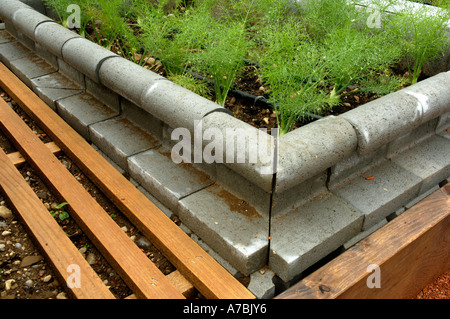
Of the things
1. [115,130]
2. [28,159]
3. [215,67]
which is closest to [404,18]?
[215,67]

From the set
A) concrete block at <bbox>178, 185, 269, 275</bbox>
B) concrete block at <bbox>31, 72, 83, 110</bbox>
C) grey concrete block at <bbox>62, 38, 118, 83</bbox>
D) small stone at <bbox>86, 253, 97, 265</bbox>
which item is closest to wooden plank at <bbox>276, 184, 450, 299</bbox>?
concrete block at <bbox>178, 185, 269, 275</bbox>

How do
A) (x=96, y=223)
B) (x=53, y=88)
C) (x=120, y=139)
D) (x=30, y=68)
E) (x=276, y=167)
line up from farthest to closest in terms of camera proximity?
(x=30, y=68) < (x=53, y=88) < (x=120, y=139) < (x=96, y=223) < (x=276, y=167)

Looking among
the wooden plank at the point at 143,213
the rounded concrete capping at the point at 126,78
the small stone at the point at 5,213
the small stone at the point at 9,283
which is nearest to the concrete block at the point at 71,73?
the wooden plank at the point at 143,213

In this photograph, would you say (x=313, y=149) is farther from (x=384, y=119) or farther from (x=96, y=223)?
(x=96, y=223)

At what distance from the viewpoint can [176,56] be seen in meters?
2.80

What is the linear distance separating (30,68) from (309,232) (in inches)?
97.6

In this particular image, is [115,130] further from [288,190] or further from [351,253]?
[351,253]

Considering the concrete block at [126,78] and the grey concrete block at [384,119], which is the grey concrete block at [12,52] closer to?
the concrete block at [126,78]

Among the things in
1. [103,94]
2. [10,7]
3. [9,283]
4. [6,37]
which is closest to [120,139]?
[103,94]

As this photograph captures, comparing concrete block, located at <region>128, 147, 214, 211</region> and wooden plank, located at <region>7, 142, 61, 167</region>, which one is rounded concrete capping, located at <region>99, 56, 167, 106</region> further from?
wooden plank, located at <region>7, 142, 61, 167</region>

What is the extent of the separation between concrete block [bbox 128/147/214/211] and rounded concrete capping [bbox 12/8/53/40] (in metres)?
1.57

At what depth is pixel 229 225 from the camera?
6.31 feet

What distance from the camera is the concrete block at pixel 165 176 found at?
212cm

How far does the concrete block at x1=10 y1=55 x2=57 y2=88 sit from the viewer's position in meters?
3.14
